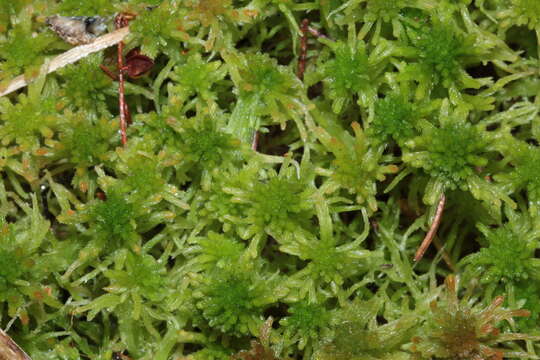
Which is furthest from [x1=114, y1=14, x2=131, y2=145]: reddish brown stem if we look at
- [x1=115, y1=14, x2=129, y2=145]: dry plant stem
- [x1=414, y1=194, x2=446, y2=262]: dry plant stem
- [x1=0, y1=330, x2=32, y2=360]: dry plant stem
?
[x1=414, y1=194, x2=446, y2=262]: dry plant stem

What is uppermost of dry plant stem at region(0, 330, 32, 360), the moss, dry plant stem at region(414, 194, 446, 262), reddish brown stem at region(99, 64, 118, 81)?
reddish brown stem at region(99, 64, 118, 81)

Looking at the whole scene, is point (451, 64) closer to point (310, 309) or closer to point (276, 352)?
point (310, 309)

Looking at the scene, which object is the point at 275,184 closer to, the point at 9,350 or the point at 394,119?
the point at 394,119

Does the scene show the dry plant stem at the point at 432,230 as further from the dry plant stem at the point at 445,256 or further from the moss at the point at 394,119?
the moss at the point at 394,119

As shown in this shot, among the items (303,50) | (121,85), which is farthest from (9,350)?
(303,50)

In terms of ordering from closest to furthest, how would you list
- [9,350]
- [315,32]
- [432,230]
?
[9,350] → [432,230] → [315,32]

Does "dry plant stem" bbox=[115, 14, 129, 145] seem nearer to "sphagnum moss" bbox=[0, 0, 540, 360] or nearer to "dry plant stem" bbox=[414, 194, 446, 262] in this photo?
"sphagnum moss" bbox=[0, 0, 540, 360]
